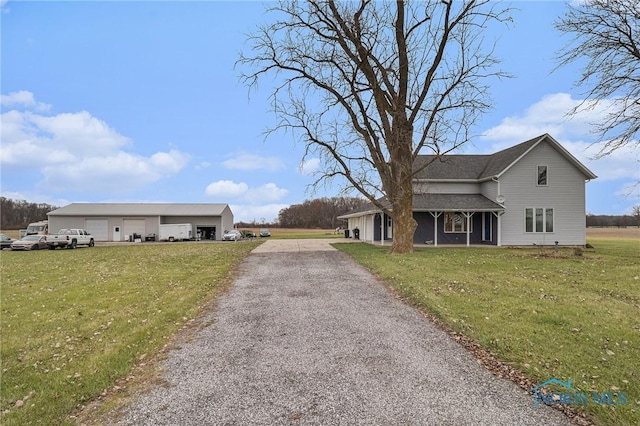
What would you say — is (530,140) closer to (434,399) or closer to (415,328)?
(415,328)

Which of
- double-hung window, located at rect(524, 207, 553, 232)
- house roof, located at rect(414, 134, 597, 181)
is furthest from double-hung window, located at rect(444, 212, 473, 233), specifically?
double-hung window, located at rect(524, 207, 553, 232)

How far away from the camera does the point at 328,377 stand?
4.23 metres

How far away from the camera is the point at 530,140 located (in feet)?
80.8

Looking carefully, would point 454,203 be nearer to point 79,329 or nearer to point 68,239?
point 79,329

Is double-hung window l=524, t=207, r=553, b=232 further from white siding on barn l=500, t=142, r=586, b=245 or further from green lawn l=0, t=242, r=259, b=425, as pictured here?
green lawn l=0, t=242, r=259, b=425

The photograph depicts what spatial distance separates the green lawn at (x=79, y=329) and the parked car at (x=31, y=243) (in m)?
17.7

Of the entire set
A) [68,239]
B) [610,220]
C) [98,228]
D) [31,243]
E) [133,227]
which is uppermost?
[610,220]

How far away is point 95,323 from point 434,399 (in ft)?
19.7

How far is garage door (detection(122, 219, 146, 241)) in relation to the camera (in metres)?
42.2

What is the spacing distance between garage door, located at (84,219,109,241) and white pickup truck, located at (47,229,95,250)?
1149 centimetres

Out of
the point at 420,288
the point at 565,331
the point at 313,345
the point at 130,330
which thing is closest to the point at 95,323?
the point at 130,330

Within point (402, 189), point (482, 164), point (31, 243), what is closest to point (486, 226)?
point (482, 164)

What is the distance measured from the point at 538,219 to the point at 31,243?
3490cm

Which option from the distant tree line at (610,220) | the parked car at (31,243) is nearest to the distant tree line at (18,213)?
the parked car at (31,243)
